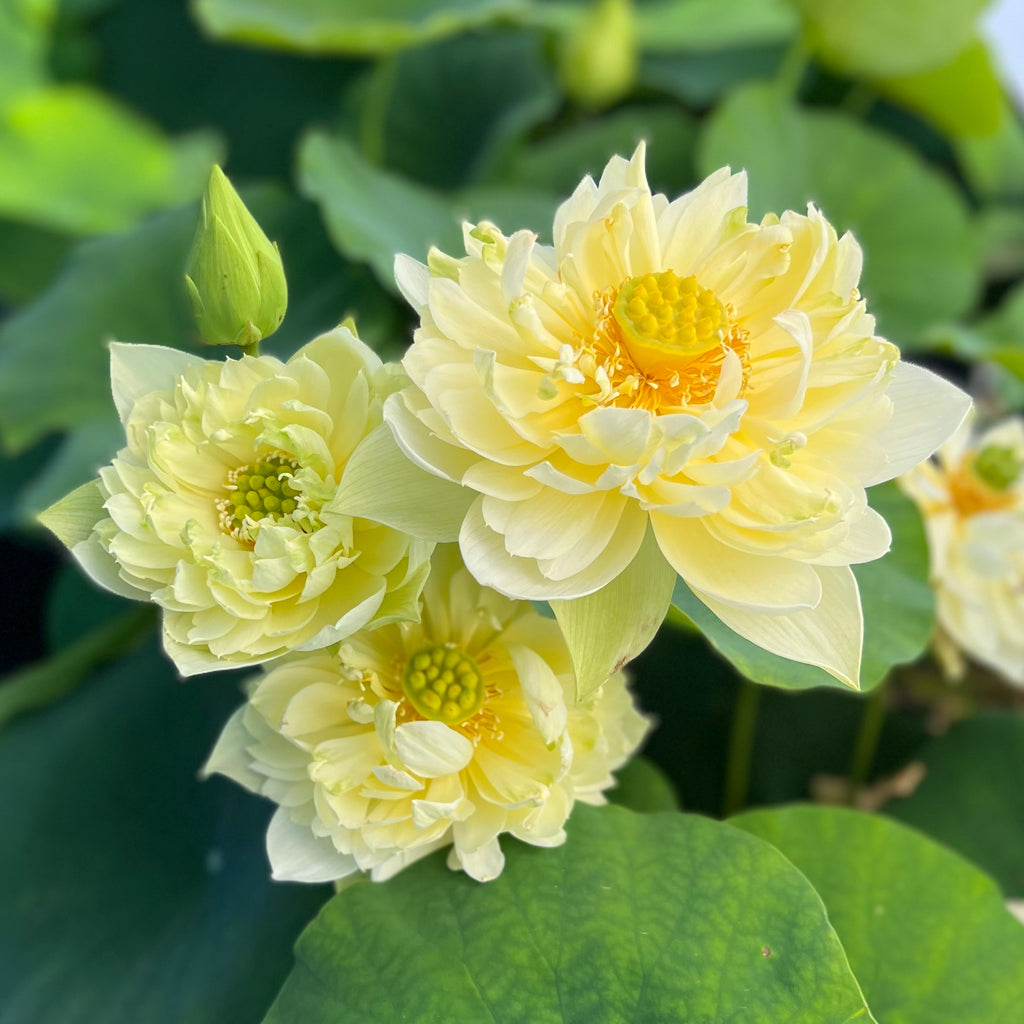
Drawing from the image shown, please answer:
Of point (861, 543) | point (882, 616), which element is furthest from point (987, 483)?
point (861, 543)

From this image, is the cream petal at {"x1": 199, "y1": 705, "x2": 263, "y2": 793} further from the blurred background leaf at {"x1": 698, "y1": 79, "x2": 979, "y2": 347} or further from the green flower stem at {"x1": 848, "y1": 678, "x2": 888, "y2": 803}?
the blurred background leaf at {"x1": 698, "y1": 79, "x2": 979, "y2": 347}

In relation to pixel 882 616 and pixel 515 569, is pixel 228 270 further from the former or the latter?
pixel 882 616

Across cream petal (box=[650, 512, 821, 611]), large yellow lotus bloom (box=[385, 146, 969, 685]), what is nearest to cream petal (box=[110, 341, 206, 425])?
large yellow lotus bloom (box=[385, 146, 969, 685])

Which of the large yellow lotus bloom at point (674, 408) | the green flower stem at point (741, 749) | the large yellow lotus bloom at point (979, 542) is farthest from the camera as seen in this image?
the green flower stem at point (741, 749)

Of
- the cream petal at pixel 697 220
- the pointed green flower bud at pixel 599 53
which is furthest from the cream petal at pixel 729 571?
the pointed green flower bud at pixel 599 53

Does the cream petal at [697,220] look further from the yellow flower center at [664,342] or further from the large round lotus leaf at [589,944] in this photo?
the large round lotus leaf at [589,944]
